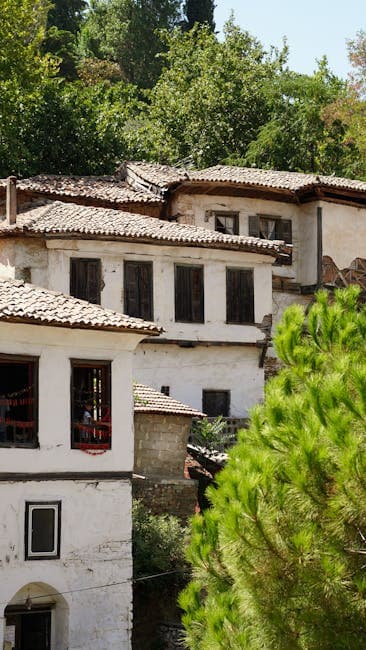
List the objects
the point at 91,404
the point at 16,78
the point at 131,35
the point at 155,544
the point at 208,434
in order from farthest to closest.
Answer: the point at 131,35, the point at 16,78, the point at 208,434, the point at 155,544, the point at 91,404

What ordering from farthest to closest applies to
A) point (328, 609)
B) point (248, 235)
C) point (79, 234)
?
point (248, 235) → point (79, 234) → point (328, 609)

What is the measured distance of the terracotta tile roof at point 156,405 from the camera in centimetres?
2784

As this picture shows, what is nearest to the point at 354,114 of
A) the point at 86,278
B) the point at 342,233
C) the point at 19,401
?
the point at 342,233

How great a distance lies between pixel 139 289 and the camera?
109 ft

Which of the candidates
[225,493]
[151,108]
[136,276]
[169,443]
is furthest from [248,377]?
[151,108]

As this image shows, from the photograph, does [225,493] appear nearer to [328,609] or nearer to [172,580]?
[328,609]

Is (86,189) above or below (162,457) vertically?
above

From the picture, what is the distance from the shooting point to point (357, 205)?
39219 millimetres

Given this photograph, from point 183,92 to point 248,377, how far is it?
70.0 feet

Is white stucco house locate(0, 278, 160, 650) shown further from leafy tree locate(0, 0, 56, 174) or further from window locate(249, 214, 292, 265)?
leafy tree locate(0, 0, 56, 174)

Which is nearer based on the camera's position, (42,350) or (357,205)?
(42,350)

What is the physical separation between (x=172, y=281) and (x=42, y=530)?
36.2ft

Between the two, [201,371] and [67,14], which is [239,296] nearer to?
[201,371]

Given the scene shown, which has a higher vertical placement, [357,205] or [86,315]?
[357,205]
